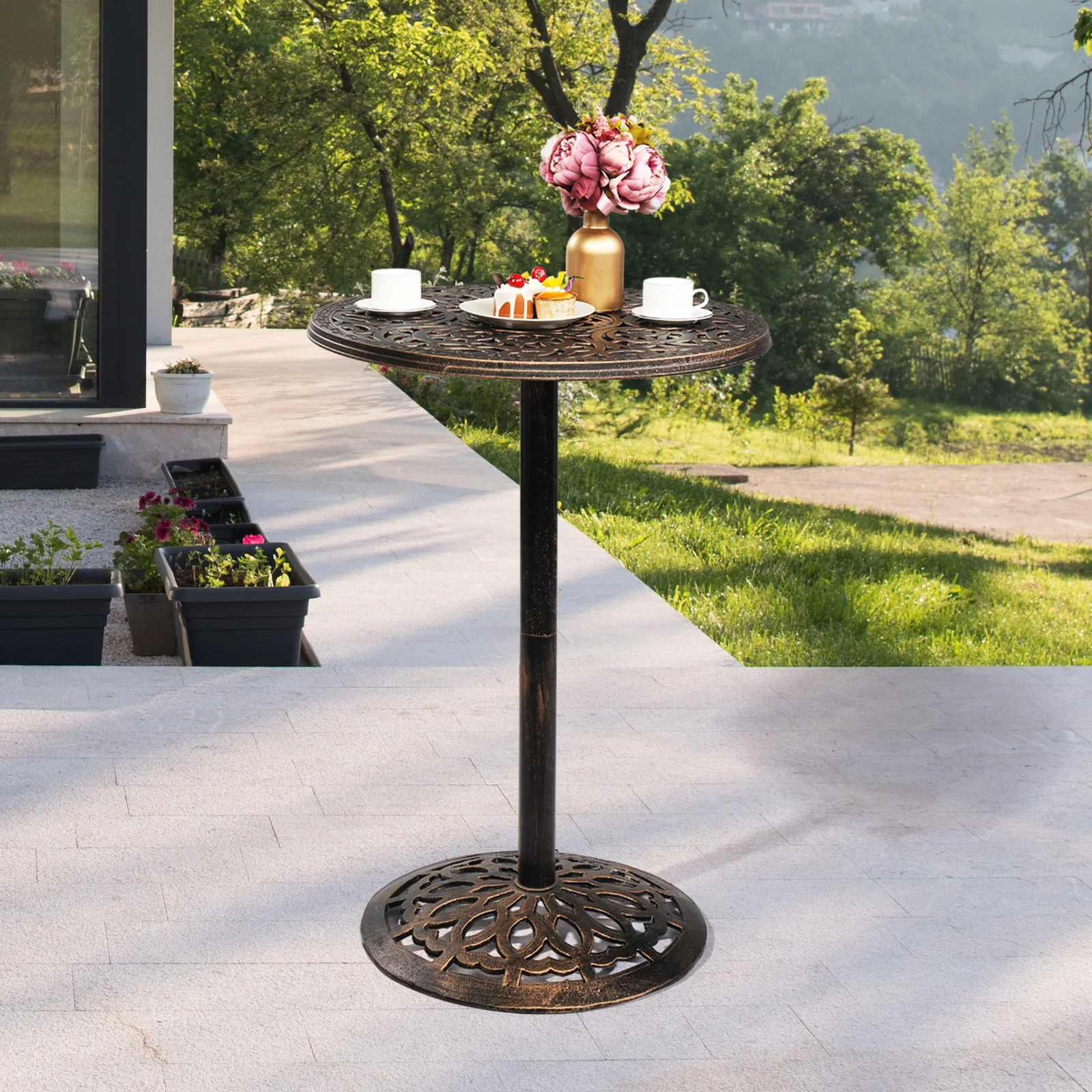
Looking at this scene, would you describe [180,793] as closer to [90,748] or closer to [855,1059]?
[90,748]

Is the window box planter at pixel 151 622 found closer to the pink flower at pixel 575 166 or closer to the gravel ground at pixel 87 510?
the gravel ground at pixel 87 510

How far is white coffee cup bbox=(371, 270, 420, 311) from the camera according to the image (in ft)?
7.73

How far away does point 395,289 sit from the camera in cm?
236

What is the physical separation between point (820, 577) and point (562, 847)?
3.89m

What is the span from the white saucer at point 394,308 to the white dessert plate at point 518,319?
0.10 metres

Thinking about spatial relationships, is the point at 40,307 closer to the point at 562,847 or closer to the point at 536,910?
the point at 562,847

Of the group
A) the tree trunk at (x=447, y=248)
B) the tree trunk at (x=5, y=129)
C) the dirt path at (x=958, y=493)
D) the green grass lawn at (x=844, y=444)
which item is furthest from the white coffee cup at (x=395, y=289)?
the tree trunk at (x=447, y=248)

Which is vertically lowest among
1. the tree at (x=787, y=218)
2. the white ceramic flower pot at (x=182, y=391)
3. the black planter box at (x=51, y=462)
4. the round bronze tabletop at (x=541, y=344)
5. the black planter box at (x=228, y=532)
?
the black planter box at (x=228, y=532)

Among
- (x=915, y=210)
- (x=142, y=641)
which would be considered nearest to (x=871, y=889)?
(x=142, y=641)

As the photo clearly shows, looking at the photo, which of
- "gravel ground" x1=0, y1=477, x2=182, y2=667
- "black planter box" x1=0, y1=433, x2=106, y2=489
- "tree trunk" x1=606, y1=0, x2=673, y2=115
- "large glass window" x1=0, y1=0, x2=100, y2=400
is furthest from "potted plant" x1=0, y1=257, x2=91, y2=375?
"tree trunk" x1=606, y1=0, x2=673, y2=115

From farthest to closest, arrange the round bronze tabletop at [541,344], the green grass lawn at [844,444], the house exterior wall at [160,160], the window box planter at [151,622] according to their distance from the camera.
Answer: the green grass lawn at [844,444] < the house exterior wall at [160,160] < the window box planter at [151,622] < the round bronze tabletop at [541,344]

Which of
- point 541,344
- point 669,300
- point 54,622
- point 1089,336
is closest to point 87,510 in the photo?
point 54,622

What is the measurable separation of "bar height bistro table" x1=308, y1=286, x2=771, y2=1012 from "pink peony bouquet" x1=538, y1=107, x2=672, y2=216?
21 cm

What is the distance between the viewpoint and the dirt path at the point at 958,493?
13148mm
